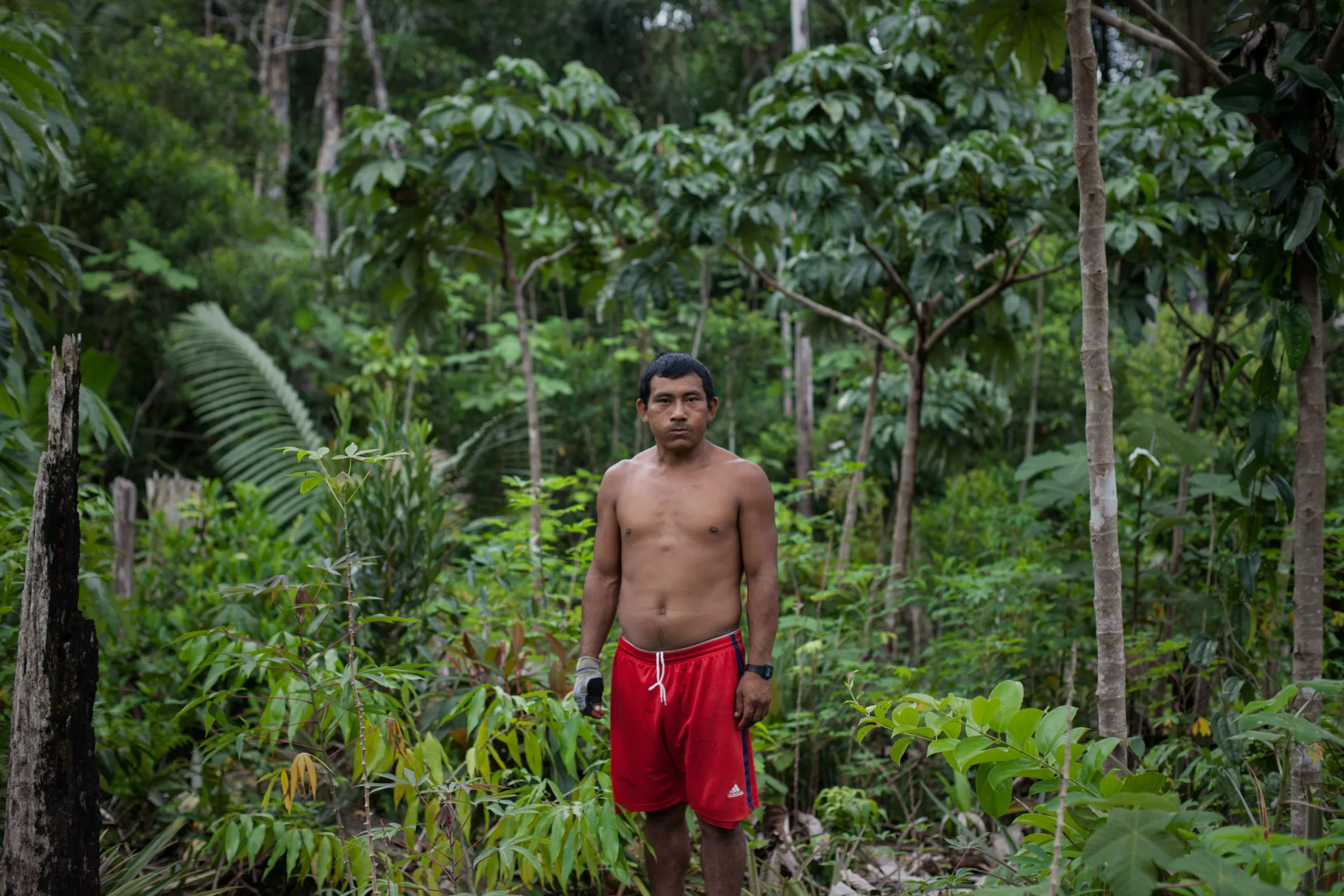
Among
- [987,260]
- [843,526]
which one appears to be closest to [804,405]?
[843,526]

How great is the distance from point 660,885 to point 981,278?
3.47m

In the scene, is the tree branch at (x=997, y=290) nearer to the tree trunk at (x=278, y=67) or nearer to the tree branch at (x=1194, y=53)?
the tree branch at (x=1194, y=53)

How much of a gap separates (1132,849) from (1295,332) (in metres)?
1.71

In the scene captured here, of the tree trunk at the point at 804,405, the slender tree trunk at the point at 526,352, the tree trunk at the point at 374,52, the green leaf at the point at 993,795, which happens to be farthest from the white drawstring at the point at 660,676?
the tree trunk at the point at 374,52

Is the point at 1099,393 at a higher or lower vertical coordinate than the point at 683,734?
higher

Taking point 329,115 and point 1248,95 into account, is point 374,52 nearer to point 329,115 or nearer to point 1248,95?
point 329,115

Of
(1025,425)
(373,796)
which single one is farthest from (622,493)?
(1025,425)

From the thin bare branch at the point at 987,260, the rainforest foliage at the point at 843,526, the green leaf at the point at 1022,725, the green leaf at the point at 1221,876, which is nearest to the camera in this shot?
the green leaf at the point at 1221,876

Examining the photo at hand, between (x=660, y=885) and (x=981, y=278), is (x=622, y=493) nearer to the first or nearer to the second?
(x=660, y=885)

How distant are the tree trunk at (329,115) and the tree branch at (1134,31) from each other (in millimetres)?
10450

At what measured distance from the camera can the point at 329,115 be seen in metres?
12.5

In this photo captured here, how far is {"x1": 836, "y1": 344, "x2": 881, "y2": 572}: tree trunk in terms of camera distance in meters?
4.57

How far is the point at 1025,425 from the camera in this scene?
30.3 ft

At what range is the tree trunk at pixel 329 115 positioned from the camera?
11953 mm
